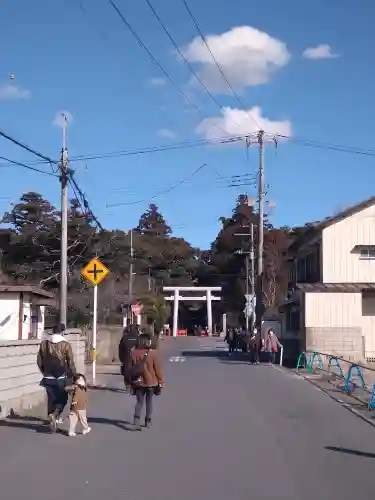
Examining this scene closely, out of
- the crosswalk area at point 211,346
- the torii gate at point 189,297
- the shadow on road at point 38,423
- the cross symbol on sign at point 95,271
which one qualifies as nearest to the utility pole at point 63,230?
the cross symbol on sign at point 95,271

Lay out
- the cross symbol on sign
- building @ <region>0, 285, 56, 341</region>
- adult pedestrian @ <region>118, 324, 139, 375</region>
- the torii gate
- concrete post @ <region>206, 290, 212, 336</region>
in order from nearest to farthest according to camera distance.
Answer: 1. adult pedestrian @ <region>118, 324, 139, 375</region>
2. the cross symbol on sign
3. building @ <region>0, 285, 56, 341</region>
4. the torii gate
5. concrete post @ <region>206, 290, 212, 336</region>

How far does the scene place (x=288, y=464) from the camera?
9398 mm

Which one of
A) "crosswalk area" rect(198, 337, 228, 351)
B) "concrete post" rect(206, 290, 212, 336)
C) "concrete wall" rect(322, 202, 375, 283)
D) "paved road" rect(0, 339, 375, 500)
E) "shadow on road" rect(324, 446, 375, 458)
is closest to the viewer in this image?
"paved road" rect(0, 339, 375, 500)

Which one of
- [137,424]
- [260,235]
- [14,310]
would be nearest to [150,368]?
[137,424]

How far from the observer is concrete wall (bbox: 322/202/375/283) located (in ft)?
119

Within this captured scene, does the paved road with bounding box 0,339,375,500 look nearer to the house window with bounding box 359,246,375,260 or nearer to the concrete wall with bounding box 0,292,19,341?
the concrete wall with bounding box 0,292,19,341

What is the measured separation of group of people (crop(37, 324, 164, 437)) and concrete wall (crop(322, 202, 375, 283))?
25.4 meters

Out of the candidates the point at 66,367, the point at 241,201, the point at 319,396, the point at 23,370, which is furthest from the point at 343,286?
the point at 241,201

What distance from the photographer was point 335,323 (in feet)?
113

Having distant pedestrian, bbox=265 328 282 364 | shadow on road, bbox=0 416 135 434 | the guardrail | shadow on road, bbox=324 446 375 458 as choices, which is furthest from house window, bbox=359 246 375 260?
shadow on road, bbox=324 446 375 458

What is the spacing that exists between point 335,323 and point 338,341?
877mm

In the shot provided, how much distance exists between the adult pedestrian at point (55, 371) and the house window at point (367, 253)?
27.1 m

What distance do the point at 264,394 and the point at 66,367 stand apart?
330 inches

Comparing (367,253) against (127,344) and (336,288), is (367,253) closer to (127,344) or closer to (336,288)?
(336,288)
